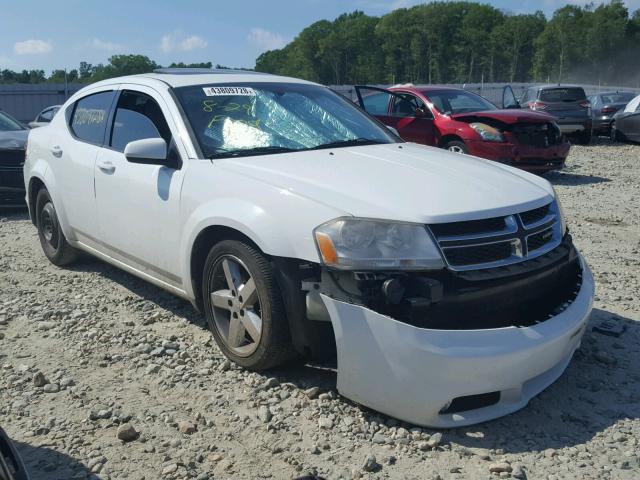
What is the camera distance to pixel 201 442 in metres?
3.07

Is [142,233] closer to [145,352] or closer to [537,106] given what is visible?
[145,352]

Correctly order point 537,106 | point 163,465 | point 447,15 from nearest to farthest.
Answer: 1. point 163,465
2. point 537,106
3. point 447,15

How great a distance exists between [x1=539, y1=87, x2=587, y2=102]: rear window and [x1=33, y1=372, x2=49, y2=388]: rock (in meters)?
14.7

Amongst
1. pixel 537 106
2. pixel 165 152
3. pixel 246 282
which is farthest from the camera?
pixel 537 106

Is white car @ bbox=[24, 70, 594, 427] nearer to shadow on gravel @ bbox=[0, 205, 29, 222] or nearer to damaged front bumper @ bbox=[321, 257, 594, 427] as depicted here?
damaged front bumper @ bbox=[321, 257, 594, 427]

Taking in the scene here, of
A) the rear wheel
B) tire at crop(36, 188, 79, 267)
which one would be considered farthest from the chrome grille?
the rear wheel

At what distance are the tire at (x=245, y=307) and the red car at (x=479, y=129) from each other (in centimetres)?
672

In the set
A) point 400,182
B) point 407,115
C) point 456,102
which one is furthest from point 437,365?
point 456,102

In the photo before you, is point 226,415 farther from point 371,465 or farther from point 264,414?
point 371,465

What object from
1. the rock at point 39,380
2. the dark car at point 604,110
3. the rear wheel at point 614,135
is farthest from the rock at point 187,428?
the dark car at point 604,110

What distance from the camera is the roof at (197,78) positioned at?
4441mm

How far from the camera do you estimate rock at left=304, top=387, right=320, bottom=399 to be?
3.45 meters

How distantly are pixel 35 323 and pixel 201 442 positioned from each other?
2.14 meters

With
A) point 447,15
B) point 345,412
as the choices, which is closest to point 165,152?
point 345,412
